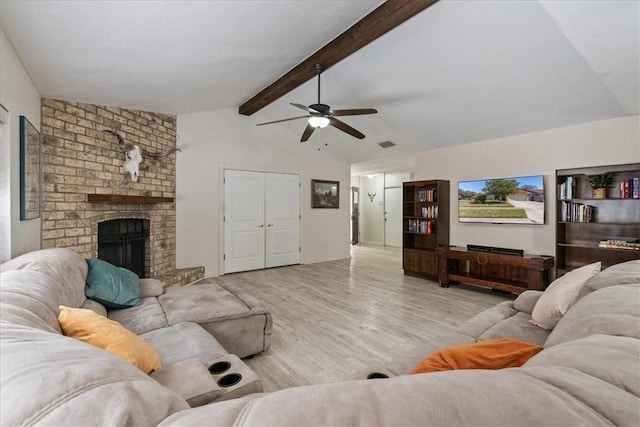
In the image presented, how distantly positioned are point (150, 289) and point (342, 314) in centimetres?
205

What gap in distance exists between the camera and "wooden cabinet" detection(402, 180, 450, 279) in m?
5.14

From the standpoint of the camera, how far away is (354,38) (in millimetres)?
2984

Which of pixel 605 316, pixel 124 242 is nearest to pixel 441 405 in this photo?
pixel 605 316

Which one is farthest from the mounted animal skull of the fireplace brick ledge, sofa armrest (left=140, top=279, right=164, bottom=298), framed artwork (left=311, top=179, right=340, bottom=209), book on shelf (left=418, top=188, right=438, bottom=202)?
book on shelf (left=418, top=188, right=438, bottom=202)

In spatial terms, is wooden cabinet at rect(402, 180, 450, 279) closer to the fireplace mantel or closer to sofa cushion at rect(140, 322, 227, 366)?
sofa cushion at rect(140, 322, 227, 366)

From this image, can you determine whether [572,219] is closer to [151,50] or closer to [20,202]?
[151,50]

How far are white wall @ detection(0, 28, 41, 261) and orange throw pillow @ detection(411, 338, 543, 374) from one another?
2.99 metres

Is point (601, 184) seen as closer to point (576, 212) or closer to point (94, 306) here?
point (576, 212)

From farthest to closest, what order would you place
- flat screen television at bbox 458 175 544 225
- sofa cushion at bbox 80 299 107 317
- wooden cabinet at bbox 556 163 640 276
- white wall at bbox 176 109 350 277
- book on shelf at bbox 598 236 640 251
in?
white wall at bbox 176 109 350 277 < flat screen television at bbox 458 175 544 225 < wooden cabinet at bbox 556 163 640 276 < book on shelf at bbox 598 236 640 251 < sofa cushion at bbox 80 299 107 317

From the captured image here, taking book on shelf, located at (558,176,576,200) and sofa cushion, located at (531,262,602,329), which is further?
book on shelf, located at (558,176,576,200)

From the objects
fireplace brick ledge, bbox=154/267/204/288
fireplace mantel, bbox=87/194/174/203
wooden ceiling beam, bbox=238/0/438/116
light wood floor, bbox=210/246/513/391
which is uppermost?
wooden ceiling beam, bbox=238/0/438/116

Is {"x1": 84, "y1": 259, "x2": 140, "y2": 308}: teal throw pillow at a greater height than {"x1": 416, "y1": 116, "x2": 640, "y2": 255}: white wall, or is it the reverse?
{"x1": 416, "y1": 116, "x2": 640, "y2": 255}: white wall

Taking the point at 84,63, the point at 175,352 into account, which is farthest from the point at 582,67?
the point at 84,63

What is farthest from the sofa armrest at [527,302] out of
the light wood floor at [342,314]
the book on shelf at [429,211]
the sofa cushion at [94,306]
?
the sofa cushion at [94,306]
